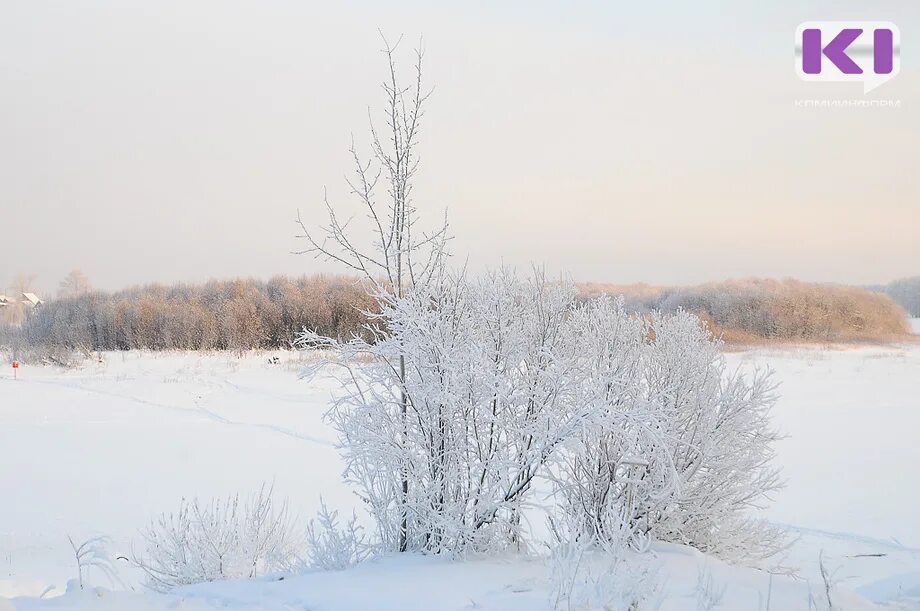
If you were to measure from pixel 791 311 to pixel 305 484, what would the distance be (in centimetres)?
2909

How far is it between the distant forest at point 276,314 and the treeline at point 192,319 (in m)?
0.06

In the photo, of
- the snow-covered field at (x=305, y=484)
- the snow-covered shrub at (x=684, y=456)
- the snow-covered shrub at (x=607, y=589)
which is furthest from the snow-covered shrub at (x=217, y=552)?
the snow-covered shrub at (x=607, y=589)

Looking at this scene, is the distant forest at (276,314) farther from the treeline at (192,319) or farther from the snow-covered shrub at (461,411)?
the snow-covered shrub at (461,411)

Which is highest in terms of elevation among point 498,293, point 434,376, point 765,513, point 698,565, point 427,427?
point 498,293

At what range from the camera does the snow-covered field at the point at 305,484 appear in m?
5.29

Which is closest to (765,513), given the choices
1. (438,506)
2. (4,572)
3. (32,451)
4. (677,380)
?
(677,380)

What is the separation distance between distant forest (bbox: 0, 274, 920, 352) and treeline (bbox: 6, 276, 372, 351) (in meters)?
0.06

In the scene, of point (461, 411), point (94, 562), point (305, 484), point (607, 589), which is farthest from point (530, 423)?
point (305, 484)

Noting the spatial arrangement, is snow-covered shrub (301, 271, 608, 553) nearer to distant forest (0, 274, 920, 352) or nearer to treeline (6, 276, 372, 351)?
distant forest (0, 274, 920, 352)

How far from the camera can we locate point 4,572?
8062mm

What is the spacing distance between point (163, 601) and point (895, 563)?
23.4 ft

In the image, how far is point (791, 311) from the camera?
117 ft

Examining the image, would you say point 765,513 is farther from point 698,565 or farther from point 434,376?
point 434,376

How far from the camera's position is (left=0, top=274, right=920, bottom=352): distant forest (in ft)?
115
